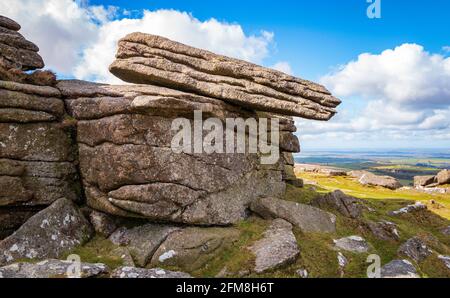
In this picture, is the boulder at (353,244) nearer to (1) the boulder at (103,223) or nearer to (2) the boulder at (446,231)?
(2) the boulder at (446,231)

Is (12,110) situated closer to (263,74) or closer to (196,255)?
(196,255)

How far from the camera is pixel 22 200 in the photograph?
20.1 meters

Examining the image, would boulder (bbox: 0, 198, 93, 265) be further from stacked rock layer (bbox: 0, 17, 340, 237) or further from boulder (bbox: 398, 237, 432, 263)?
boulder (bbox: 398, 237, 432, 263)

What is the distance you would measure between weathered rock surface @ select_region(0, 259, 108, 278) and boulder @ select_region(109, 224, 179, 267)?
2467mm

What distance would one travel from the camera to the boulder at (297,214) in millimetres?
22047

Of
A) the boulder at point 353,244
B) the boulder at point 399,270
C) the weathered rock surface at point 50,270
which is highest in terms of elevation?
the weathered rock surface at point 50,270

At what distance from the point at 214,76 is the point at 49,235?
15416 mm

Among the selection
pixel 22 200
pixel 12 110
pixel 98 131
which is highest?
pixel 12 110

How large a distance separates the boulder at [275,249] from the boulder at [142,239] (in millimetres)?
5587

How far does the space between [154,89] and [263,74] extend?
27.7ft

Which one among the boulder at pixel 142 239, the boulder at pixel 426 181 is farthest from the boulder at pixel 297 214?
the boulder at pixel 426 181

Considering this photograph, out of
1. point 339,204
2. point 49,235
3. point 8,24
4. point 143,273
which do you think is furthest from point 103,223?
point 339,204

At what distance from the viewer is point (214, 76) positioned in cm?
2425
